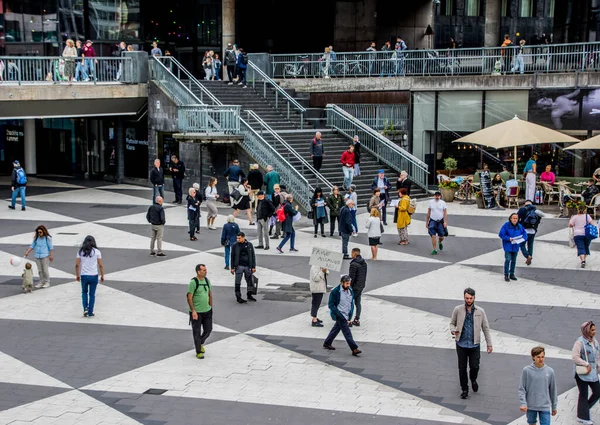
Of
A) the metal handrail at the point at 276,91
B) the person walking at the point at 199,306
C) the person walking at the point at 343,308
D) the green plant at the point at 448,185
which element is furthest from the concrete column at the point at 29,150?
the person walking at the point at 343,308

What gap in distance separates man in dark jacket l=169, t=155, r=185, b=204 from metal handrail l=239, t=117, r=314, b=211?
217 centimetres

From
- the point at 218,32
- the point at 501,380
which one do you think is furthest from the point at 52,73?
the point at 501,380

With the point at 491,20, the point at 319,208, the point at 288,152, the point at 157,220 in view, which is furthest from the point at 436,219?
the point at 491,20

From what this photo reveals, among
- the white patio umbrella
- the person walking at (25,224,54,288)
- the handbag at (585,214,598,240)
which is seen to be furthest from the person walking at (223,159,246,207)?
the handbag at (585,214,598,240)

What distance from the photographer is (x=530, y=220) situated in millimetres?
20016

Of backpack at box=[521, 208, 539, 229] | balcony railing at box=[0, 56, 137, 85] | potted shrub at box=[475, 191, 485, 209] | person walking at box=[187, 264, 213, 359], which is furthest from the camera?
balcony railing at box=[0, 56, 137, 85]

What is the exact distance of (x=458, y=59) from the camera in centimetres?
3170

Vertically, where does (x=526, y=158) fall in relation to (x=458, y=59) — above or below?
below

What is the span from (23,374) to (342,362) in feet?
15.2

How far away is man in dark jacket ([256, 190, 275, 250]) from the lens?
70.4 ft

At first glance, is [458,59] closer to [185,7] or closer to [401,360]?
[185,7]

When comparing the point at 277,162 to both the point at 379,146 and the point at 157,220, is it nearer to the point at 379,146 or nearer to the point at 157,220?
the point at 379,146

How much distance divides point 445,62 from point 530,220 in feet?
43.2

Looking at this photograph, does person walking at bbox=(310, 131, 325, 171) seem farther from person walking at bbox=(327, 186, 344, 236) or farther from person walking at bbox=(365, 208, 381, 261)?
person walking at bbox=(365, 208, 381, 261)
